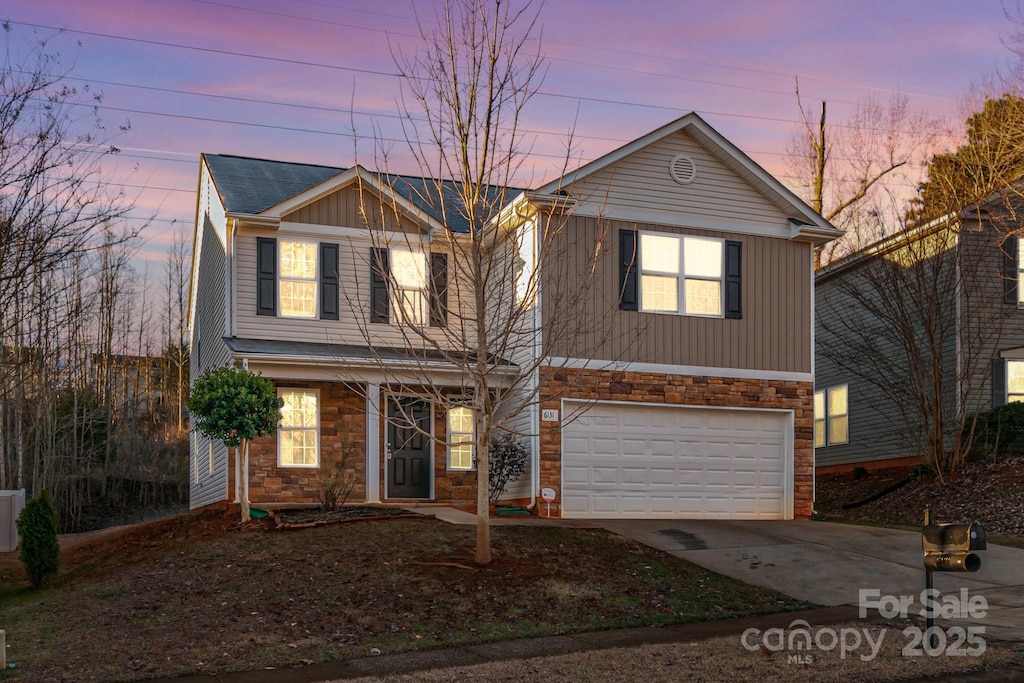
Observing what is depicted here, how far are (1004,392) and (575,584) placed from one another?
1468 cm

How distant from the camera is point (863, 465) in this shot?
82.7 ft

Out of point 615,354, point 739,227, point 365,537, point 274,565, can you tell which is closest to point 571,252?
point 615,354

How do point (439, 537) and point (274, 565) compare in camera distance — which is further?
point (439, 537)

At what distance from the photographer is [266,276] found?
18438mm

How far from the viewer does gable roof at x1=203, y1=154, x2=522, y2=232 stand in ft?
61.1

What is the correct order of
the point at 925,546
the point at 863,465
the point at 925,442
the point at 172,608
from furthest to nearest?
the point at 863,465 → the point at 925,442 → the point at 172,608 → the point at 925,546

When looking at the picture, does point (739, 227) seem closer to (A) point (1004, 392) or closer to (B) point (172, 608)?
(A) point (1004, 392)

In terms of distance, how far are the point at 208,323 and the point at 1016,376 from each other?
18.0 m

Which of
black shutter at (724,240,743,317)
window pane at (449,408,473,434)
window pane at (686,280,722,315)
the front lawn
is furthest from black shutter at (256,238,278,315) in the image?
black shutter at (724,240,743,317)

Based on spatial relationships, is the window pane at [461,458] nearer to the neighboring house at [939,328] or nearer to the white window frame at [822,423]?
the neighboring house at [939,328]

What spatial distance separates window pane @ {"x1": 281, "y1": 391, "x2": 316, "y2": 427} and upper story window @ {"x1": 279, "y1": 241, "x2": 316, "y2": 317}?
1481mm

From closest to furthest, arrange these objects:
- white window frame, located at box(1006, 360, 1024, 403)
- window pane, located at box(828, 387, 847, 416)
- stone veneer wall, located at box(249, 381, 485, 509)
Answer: stone veneer wall, located at box(249, 381, 485, 509), white window frame, located at box(1006, 360, 1024, 403), window pane, located at box(828, 387, 847, 416)

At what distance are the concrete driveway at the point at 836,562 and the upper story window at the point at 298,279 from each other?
21.7 feet

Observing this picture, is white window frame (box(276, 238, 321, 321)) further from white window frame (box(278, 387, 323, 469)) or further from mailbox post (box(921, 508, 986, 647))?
mailbox post (box(921, 508, 986, 647))
